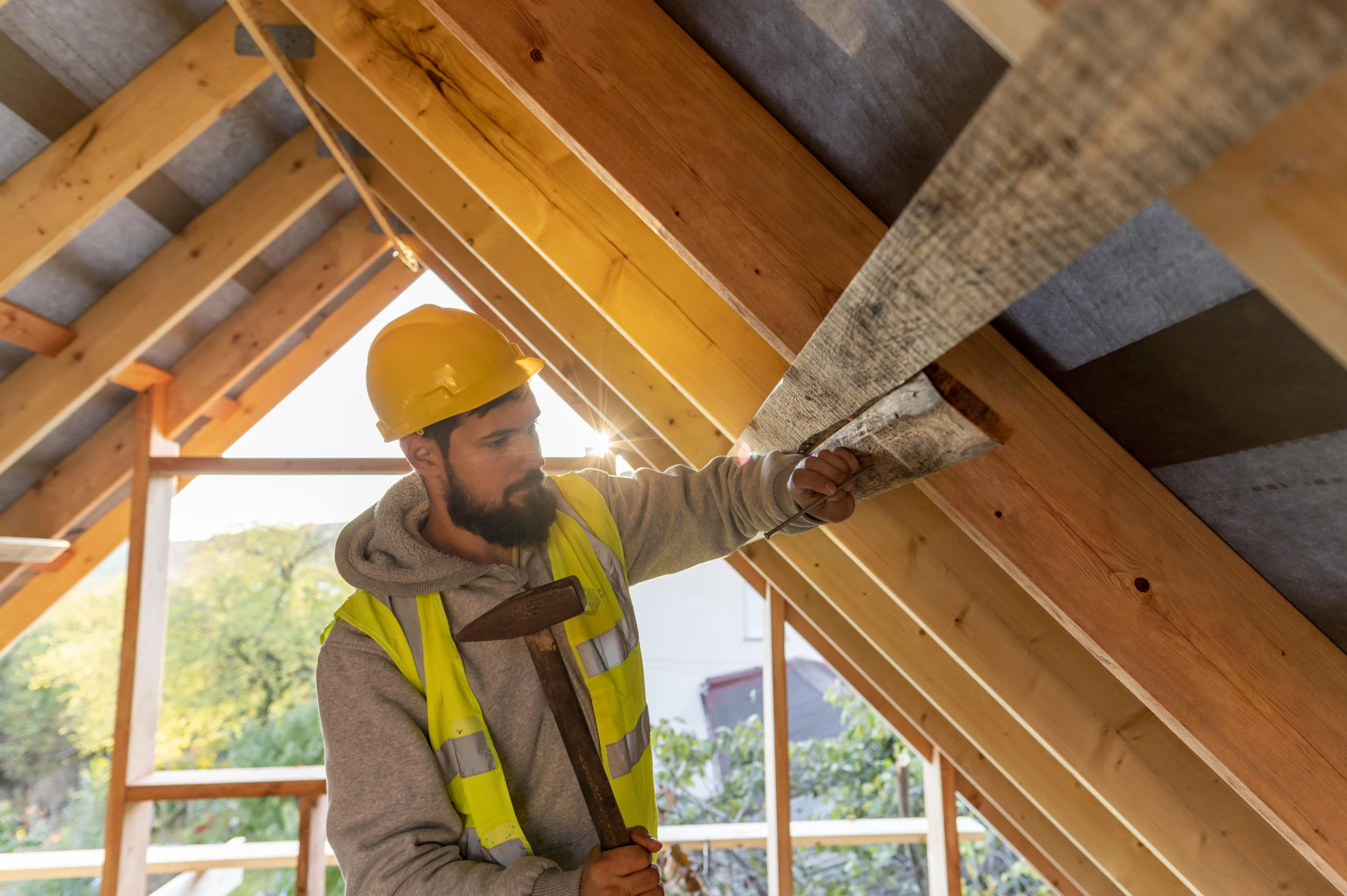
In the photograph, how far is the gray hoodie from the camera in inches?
52.3

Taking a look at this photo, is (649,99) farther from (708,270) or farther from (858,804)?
(858,804)

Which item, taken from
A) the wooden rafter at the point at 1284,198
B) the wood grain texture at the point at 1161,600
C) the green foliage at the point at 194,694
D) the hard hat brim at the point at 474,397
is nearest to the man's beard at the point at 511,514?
the hard hat brim at the point at 474,397

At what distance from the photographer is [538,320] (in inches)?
137

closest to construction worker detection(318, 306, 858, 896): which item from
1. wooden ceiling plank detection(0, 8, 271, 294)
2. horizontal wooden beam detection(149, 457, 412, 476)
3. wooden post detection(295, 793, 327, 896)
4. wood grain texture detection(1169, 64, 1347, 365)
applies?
wood grain texture detection(1169, 64, 1347, 365)

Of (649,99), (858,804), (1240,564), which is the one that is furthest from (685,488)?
(858,804)

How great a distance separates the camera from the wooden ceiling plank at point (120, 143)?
2094mm

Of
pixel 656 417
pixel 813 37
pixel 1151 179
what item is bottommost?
pixel 1151 179

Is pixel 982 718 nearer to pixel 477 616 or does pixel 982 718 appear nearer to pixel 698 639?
pixel 477 616

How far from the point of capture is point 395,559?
1.55 metres

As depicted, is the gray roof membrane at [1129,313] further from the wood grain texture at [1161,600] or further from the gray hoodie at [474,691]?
the gray hoodie at [474,691]

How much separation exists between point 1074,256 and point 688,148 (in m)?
0.62

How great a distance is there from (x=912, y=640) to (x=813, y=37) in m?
1.97

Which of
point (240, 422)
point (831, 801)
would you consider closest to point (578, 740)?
point (240, 422)

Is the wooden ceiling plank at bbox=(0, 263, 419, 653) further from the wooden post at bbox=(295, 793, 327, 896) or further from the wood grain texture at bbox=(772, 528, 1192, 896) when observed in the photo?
the wood grain texture at bbox=(772, 528, 1192, 896)
